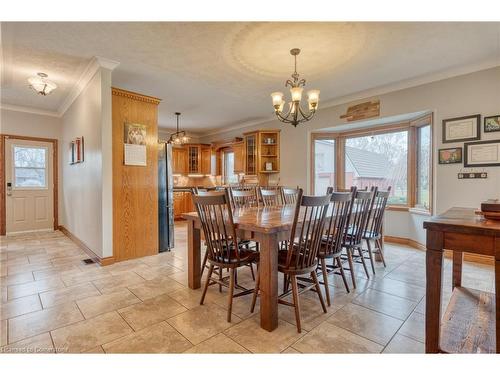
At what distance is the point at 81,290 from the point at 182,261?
3.95 ft

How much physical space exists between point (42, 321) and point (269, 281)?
1792mm

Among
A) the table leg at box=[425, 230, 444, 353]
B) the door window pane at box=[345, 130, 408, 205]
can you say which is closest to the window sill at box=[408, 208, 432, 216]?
the door window pane at box=[345, 130, 408, 205]

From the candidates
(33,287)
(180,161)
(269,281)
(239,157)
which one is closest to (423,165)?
(269,281)

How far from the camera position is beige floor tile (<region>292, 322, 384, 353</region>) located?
5.31 feet

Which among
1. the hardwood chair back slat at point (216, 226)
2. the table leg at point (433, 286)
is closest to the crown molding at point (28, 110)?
the hardwood chair back slat at point (216, 226)

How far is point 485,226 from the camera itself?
1148 millimetres

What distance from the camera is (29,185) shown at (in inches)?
212

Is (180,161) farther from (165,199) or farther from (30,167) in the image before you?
(165,199)

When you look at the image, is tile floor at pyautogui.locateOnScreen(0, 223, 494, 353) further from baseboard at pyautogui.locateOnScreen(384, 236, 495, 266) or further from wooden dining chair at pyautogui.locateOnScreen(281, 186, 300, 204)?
wooden dining chair at pyautogui.locateOnScreen(281, 186, 300, 204)

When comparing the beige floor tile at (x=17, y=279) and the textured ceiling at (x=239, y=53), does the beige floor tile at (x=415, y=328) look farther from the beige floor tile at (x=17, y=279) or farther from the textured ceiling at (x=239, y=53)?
the beige floor tile at (x=17, y=279)
